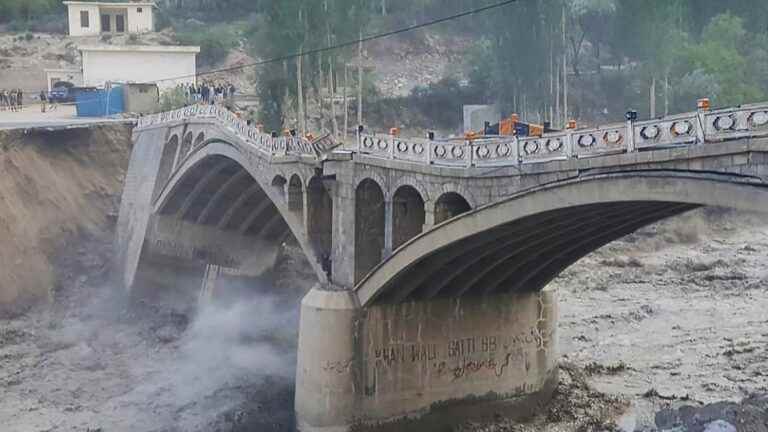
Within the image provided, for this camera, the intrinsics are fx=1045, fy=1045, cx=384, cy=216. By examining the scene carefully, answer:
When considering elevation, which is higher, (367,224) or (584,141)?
(584,141)

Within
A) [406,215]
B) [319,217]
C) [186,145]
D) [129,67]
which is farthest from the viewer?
[129,67]

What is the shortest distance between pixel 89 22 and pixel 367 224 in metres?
59.3

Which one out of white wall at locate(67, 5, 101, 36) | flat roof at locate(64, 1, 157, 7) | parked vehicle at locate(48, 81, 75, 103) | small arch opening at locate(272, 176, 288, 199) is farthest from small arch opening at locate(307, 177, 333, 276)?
white wall at locate(67, 5, 101, 36)

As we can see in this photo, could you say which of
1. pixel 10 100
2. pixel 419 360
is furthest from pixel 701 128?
pixel 10 100

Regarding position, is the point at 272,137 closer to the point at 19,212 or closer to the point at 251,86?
the point at 19,212

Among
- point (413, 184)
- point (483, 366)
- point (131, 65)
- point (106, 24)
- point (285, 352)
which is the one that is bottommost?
point (285, 352)

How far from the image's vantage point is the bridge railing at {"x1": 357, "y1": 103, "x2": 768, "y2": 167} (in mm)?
16938

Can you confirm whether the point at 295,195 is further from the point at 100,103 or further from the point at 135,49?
the point at 135,49

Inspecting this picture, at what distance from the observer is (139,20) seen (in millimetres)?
81125

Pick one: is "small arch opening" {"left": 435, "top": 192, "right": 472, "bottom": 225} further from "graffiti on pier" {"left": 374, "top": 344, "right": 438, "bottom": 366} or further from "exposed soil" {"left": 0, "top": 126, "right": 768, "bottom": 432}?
"exposed soil" {"left": 0, "top": 126, "right": 768, "bottom": 432}

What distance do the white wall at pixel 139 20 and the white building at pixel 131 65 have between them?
16.2m

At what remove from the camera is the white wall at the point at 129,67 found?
64.6m

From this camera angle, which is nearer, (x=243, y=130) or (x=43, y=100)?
(x=243, y=130)

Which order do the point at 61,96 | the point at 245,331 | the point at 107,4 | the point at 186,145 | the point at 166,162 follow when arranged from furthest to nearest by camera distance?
the point at 107,4, the point at 61,96, the point at 166,162, the point at 186,145, the point at 245,331
